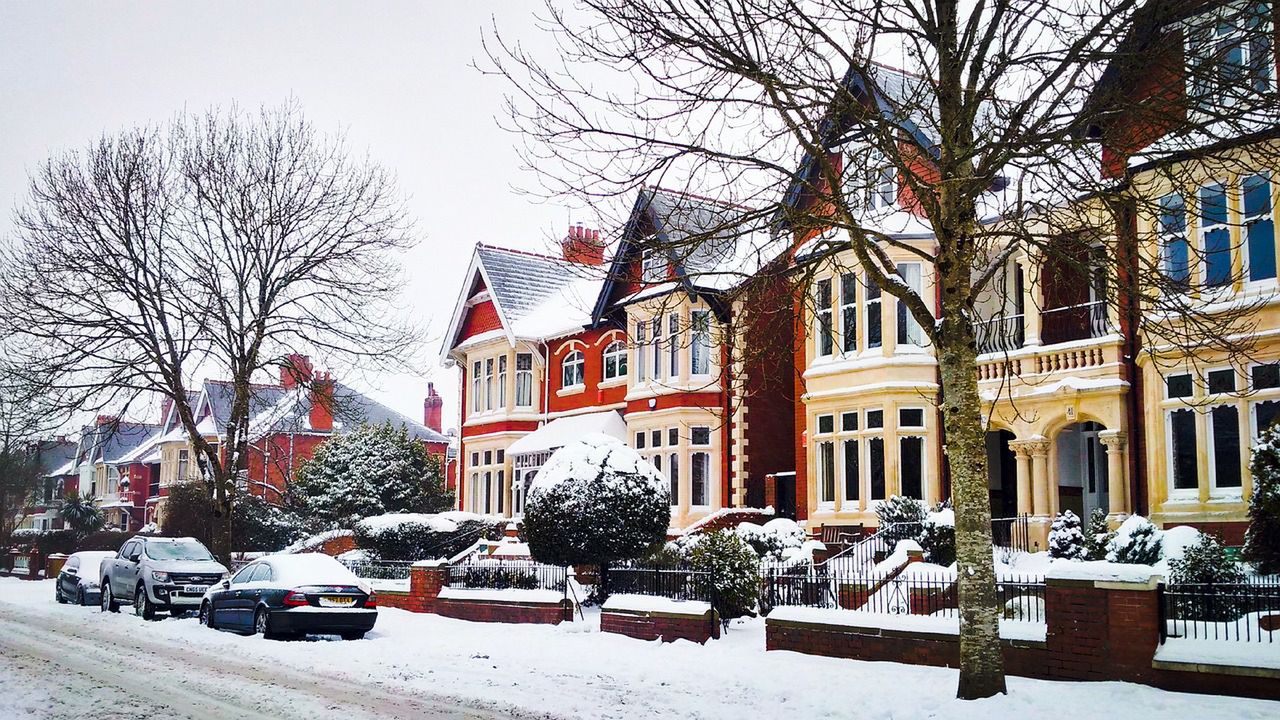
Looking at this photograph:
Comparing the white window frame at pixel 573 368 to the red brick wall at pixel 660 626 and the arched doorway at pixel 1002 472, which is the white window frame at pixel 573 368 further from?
the red brick wall at pixel 660 626

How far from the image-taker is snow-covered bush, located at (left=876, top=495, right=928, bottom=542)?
20.8 m

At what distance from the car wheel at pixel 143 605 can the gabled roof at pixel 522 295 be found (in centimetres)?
1645

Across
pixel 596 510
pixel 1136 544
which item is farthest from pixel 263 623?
pixel 1136 544

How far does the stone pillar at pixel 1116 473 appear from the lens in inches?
825

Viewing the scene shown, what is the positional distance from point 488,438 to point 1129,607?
95.8ft

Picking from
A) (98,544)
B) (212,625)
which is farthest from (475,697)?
(98,544)

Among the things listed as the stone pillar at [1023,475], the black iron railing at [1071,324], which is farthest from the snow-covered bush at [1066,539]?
the black iron railing at [1071,324]

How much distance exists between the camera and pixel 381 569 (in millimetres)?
25953

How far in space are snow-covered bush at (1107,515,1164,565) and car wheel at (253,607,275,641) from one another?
520 inches

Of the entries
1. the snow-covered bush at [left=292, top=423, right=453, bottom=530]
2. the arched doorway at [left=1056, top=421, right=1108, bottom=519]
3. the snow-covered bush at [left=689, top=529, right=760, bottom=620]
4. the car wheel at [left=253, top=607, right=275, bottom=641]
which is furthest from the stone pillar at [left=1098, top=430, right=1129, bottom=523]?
the snow-covered bush at [left=292, top=423, right=453, bottom=530]

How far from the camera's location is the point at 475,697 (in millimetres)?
11836

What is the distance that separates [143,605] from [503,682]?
12221 mm

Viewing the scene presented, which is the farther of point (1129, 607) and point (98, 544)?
point (98, 544)

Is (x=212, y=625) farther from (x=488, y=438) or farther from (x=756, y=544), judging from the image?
(x=488, y=438)
